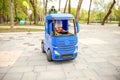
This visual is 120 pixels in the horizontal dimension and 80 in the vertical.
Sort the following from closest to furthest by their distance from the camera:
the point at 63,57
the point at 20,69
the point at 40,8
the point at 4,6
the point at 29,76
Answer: the point at 29,76 → the point at 20,69 → the point at 63,57 → the point at 4,6 → the point at 40,8

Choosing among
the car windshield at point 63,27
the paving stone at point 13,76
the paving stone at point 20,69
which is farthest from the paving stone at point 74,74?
the car windshield at point 63,27

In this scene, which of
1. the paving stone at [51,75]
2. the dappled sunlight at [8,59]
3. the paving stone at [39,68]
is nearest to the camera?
the paving stone at [51,75]

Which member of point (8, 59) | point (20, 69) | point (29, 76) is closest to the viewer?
point (29, 76)

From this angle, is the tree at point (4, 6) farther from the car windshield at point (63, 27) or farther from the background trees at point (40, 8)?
the car windshield at point (63, 27)

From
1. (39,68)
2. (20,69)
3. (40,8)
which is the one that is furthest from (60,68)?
(40,8)

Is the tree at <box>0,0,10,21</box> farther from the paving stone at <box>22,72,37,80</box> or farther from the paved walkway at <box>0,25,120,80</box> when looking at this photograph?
the paving stone at <box>22,72,37,80</box>

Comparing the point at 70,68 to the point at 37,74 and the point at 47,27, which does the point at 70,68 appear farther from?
the point at 47,27

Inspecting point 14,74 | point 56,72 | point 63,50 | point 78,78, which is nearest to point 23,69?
point 14,74

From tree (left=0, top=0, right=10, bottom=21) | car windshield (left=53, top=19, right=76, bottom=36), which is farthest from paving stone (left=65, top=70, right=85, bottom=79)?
tree (left=0, top=0, right=10, bottom=21)

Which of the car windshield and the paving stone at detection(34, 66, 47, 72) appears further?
the car windshield

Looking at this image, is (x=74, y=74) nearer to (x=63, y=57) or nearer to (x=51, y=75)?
(x=51, y=75)

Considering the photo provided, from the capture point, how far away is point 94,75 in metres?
6.59

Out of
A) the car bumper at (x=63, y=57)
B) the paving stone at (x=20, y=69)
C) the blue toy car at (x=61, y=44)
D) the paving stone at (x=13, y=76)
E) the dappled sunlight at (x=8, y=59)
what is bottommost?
the paving stone at (x=13, y=76)

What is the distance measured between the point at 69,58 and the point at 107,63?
69.4 inches
